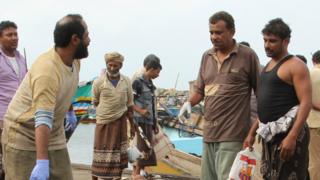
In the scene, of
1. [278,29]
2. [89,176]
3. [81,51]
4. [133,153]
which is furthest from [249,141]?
[89,176]

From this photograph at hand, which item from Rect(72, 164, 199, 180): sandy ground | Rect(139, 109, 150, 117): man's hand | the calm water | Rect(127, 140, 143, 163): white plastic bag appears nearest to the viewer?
Rect(127, 140, 143, 163): white plastic bag

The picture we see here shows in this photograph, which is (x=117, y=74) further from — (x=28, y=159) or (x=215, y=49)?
(x=28, y=159)

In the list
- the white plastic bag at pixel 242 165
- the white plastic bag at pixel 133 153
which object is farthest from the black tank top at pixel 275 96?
the white plastic bag at pixel 133 153

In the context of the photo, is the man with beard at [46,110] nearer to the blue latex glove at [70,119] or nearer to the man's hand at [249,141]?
the blue latex glove at [70,119]

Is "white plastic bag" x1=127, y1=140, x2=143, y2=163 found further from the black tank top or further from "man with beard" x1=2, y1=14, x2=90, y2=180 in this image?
"man with beard" x1=2, y1=14, x2=90, y2=180

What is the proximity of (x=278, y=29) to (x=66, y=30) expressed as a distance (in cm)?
163

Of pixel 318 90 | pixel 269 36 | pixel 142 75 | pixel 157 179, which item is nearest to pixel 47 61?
pixel 269 36

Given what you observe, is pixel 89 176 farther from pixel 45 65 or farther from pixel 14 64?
pixel 45 65

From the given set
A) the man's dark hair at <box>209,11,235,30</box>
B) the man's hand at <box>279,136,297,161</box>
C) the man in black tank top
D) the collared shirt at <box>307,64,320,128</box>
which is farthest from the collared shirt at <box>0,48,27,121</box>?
the collared shirt at <box>307,64,320,128</box>

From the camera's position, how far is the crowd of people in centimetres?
394

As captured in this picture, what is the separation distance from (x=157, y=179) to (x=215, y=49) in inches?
160

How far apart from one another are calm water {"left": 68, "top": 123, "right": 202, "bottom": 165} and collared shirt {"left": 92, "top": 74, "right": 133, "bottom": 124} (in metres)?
5.64

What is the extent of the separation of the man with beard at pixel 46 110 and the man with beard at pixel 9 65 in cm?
202

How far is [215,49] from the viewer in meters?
5.17
